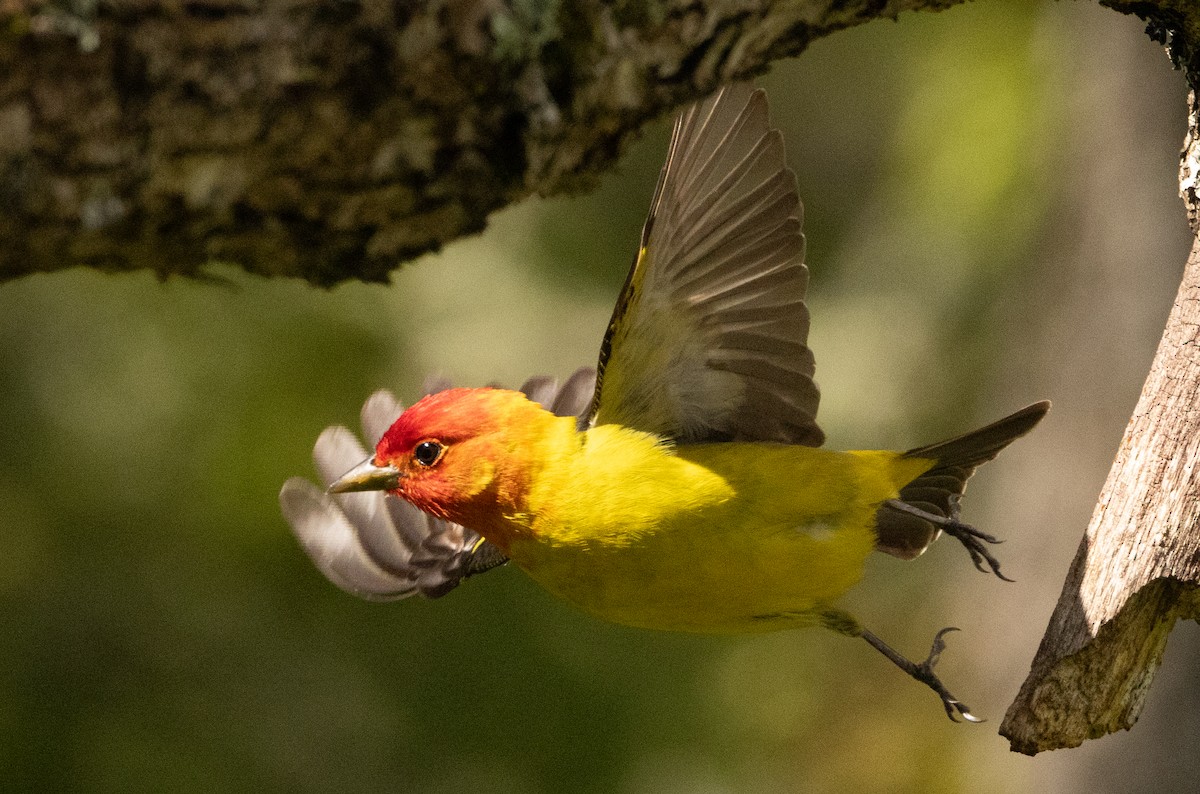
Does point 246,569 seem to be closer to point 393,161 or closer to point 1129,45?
point 393,161

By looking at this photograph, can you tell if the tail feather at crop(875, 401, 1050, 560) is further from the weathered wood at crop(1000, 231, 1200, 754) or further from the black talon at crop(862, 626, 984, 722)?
the weathered wood at crop(1000, 231, 1200, 754)

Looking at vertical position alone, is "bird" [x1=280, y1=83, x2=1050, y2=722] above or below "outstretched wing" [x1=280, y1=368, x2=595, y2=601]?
above

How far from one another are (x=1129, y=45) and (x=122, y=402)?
182 inches

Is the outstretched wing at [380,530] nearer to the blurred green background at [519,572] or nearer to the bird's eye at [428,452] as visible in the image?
the bird's eye at [428,452]

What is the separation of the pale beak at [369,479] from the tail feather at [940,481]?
1506 millimetres

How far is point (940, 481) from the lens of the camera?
14.0ft

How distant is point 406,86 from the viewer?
2.13 metres

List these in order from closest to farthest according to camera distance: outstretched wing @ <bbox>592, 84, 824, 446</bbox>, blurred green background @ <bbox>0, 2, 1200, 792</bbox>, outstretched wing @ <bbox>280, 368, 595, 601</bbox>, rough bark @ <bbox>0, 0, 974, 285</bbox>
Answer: rough bark @ <bbox>0, 0, 974, 285</bbox>, outstretched wing @ <bbox>592, 84, 824, 446</bbox>, outstretched wing @ <bbox>280, 368, 595, 601</bbox>, blurred green background @ <bbox>0, 2, 1200, 792</bbox>

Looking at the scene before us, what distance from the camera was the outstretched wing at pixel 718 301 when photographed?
11.3 ft

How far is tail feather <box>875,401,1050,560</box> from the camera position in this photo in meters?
4.04

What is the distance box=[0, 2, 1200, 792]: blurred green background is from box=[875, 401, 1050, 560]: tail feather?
134 cm

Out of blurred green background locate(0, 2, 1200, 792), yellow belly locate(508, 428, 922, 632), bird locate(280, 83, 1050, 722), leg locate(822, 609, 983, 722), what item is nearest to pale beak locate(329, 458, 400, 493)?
bird locate(280, 83, 1050, 722)

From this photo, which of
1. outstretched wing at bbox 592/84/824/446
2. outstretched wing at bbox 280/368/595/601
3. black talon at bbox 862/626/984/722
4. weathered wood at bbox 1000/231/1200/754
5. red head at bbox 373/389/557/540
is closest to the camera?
weathered wood at bbox 1000/231/1200/754

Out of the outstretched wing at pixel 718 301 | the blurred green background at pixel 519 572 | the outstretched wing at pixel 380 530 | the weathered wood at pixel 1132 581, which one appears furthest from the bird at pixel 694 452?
the blurred green background at pixel 519 572
